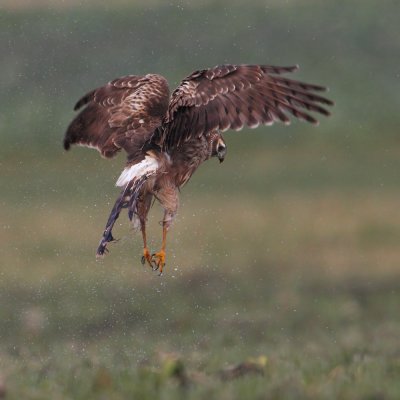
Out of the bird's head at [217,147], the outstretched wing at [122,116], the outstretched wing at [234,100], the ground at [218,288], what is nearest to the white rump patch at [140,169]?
the outstretched wing at [122,116]

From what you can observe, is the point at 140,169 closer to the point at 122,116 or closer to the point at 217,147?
the point at 122,116

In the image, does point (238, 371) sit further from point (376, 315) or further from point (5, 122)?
point (5, 122)

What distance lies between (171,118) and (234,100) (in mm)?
471

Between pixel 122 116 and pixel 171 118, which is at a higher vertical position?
pixel 122 116

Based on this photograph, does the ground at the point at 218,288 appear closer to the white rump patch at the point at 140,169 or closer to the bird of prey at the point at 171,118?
the bird of prey at the point at 171,118

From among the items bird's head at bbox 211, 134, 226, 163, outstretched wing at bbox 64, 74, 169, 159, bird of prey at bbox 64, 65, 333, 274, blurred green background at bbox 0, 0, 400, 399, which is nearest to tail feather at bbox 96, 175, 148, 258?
bird of prey at bbox 64, 65, 333, 274

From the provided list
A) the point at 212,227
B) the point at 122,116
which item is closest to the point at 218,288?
the point at 212,227

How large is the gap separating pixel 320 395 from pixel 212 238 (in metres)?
8.31

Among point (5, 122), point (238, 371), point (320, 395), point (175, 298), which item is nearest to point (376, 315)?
point (175, 298)

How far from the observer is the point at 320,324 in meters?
10.6

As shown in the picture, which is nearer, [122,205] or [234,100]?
[122,205]

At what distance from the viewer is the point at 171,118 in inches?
336

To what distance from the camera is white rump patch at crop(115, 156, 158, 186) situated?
28.2ft

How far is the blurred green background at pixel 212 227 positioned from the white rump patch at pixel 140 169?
49.3 inches
